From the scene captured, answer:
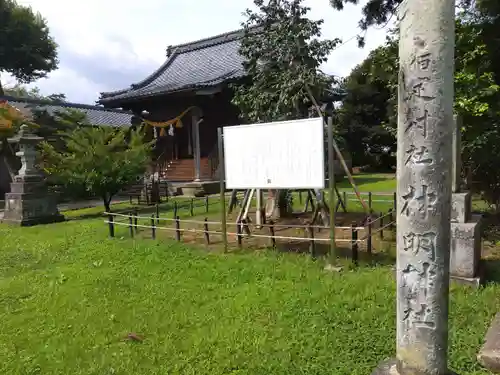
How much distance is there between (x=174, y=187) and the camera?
1905 centimetres

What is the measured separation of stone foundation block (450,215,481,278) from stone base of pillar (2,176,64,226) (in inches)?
442

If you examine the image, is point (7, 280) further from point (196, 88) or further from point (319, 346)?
point (196, 88)

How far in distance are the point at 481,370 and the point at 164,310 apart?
3184 mm

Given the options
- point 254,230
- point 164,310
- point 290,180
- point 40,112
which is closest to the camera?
point 164,310

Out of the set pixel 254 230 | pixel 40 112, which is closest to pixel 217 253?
pixel 254 230

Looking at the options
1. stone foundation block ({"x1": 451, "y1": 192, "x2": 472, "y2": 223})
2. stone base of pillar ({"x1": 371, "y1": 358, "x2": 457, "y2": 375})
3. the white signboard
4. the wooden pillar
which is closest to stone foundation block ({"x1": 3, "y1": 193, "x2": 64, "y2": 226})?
the wooden pillar

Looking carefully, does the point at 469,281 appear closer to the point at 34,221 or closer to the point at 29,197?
the point at 34,221

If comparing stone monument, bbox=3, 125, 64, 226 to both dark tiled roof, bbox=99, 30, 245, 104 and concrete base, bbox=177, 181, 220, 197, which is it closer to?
concrete base, bbox=177, 181, 220, 197

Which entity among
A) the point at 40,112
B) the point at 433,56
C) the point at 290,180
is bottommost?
the point at 290,180

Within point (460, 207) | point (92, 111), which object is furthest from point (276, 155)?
point (92, 111)

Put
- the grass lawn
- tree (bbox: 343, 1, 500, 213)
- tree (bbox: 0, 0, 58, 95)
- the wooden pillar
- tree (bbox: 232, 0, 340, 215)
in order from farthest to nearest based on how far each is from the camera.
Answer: tree (bbox: 0, 0, 58, 95) < the wooden pillar < tree (bbox: 232, 0, 340, 215) < tree (bbox: 343, 1, 500, 213) < the grass lawn

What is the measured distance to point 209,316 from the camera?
15.2 feet

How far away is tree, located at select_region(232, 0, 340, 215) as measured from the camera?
8867mm

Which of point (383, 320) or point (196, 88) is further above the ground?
point (196, 88)
